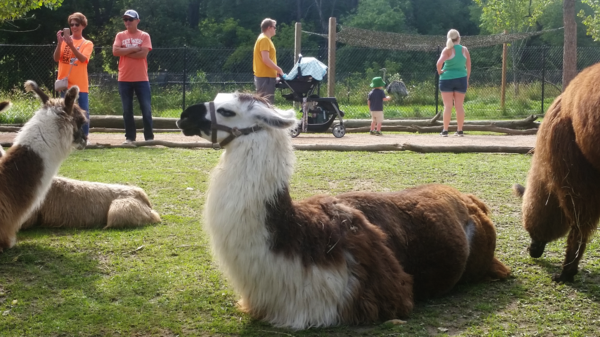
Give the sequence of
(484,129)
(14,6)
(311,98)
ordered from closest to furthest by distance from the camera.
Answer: (14,6) < (311,98) < (484,129)

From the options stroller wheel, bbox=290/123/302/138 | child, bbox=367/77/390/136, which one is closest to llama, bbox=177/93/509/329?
stroller wheel, bbox=290/123/302/138

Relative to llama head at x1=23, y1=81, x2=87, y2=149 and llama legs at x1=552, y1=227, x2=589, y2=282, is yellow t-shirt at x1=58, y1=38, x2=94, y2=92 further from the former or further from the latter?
llama legs at x1=552, y1=227, x2=589, y2=282

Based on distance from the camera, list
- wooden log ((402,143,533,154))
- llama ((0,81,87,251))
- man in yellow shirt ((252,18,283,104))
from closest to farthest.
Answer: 1. llama ((0,81,87,251))
2. wooden log ((402,143,533,154))
3. man in yellow shirt ((252,18,283,104))

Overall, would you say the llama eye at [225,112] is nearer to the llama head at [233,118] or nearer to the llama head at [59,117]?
the llama head at [233,118]

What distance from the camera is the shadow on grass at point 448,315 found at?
350 cm

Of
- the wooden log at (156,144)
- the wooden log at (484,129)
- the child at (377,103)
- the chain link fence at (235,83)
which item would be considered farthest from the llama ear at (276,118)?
the chain link fence at (235,83)

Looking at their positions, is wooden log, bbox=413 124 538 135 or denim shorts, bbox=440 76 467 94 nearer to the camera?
denim shorts, bbox=440 76 467 94

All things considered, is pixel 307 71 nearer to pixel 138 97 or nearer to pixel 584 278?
pixel 138 97

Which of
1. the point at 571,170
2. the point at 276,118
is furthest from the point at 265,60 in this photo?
the point at 276,118

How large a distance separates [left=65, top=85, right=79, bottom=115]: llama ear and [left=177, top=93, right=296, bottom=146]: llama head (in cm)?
177

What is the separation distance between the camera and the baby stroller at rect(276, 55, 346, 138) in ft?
43.4

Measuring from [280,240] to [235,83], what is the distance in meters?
20.3

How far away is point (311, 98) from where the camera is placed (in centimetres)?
1359

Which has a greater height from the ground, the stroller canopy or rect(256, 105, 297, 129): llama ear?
the stroller canopy
